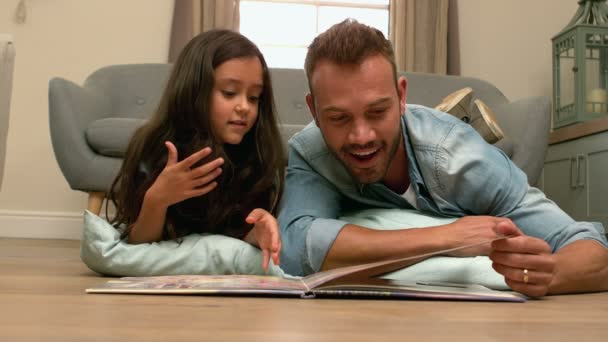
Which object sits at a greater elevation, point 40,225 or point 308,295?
point 308,295

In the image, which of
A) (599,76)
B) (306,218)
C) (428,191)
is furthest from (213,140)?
(599,76)

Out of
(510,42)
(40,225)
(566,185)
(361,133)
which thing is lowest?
(40,225)

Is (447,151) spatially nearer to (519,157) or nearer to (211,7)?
(519,157)

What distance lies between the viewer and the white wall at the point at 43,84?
10.8 ft

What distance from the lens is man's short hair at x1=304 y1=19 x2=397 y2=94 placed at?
1144 millimetres

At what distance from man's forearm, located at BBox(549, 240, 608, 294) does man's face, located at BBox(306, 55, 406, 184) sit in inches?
14.1

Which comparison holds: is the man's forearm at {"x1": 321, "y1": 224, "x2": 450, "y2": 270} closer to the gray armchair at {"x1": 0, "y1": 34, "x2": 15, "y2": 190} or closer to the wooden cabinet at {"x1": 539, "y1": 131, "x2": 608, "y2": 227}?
the gray armchair at {"x1": 0, "y1": 34, "x2": 15, "y2": 190}

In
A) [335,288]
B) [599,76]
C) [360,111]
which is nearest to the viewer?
[335,288]

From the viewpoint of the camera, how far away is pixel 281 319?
667 mm

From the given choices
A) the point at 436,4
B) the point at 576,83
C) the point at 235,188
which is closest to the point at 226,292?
the point at 235,188

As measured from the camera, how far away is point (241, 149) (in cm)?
165

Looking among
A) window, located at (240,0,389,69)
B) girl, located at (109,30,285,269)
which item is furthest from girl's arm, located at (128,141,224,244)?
window, located at (240,0,389,69)

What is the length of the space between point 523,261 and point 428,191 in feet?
1.30

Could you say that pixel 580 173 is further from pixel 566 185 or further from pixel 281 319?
pixel 281 319
